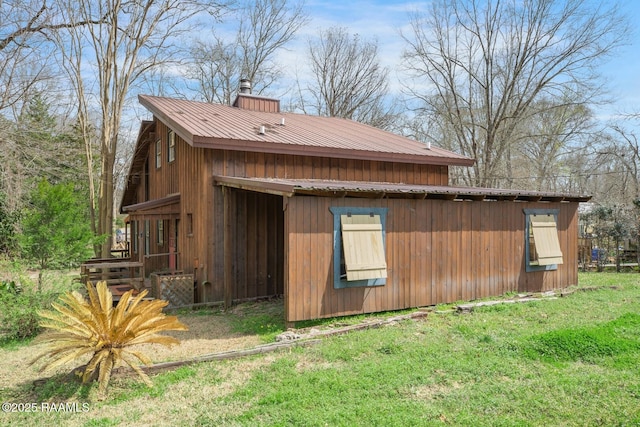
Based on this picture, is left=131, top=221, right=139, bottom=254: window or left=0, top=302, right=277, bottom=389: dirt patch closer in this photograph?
left=0, top=302, right=277, bottom=389: dirt patch

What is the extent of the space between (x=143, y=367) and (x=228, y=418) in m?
1.75

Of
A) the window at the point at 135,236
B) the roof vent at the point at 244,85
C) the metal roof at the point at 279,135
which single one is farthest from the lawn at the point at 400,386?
the roof vent at the point at 244,85

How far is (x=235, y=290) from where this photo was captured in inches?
404

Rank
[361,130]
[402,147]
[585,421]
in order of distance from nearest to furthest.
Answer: [585,421] → [402,147] → [361,130]

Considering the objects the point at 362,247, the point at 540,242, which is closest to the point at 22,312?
the point at 362,247

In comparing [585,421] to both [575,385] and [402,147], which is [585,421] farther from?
[402,147]

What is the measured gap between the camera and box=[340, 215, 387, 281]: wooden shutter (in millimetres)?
7582

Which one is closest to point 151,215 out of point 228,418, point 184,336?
point 184,336

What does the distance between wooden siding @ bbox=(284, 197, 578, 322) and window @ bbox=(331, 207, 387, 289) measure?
13 centimetres

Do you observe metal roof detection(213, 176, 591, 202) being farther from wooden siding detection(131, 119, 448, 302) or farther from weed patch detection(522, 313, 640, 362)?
weed patch detection(522, 313, 640, 362)

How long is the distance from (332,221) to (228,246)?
10.3 ft

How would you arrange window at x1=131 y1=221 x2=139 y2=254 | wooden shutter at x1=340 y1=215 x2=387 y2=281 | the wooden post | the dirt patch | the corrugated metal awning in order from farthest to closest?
1. window at x1=131 y1=221 x2=139 y2=254
2. the corrugated metal awning
3. the wooden post
4. wooden shutter at x1=340 y1=215 x2=387 y2=281
5. the dirt patch

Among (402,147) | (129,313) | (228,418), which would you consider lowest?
(228,418)

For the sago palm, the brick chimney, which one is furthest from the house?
the sago palm
